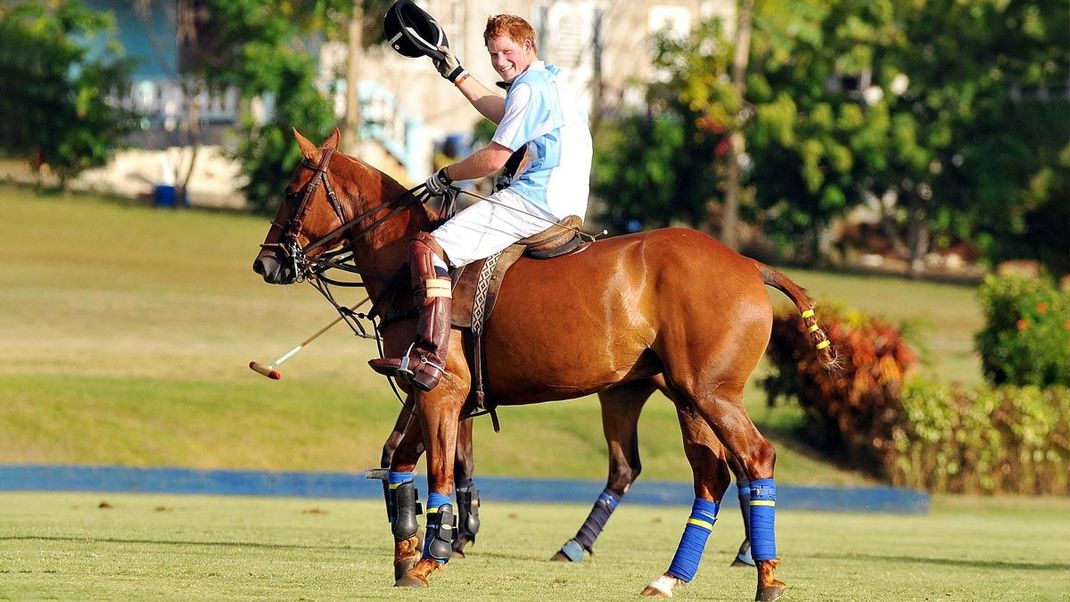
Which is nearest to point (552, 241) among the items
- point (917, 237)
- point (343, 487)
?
point (343, 487)

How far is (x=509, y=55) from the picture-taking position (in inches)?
342

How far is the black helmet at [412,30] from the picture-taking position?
365 inches

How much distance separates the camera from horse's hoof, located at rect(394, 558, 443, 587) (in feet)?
26.6

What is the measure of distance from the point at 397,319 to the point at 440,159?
894 inches

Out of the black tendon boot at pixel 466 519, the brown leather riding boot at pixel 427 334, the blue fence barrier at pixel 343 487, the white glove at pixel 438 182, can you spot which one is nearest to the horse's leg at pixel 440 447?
the brown leather riding boot at pixel 427 334

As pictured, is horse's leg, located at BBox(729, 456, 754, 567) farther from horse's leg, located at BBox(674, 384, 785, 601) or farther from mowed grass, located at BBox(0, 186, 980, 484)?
mowed grass, located at BBox(0, 186, 980, 484)

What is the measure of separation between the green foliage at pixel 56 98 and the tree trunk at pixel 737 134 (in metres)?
12.5

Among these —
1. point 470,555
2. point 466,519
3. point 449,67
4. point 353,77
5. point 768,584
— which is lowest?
point 353,77

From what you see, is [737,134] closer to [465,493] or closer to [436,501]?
[465,493]

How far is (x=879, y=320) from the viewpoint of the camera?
776 inches

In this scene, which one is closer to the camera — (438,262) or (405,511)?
(438,262)

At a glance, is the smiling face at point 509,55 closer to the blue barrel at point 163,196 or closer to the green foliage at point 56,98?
the green foliage at point 56,98

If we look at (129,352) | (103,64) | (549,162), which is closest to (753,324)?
(549,162)

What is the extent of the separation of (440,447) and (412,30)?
2274 millimetres
